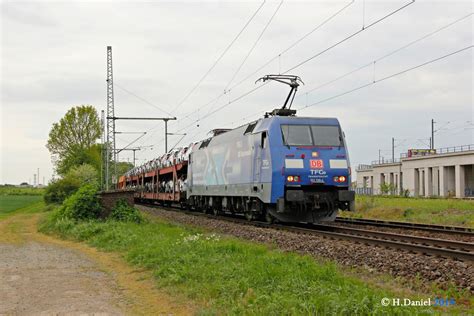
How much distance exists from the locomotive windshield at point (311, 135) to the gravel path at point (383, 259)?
11.0 ft

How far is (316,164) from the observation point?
17.5 m

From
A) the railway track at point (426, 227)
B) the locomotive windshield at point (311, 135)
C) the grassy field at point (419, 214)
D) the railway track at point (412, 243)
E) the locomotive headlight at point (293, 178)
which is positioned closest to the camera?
the railway track at point (412, 243)

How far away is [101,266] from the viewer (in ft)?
39.4

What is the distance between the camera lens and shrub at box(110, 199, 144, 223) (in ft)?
67.6

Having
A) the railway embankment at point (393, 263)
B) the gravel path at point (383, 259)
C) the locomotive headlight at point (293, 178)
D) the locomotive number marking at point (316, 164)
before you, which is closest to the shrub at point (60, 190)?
the locomotive headlight at point (293, 178)

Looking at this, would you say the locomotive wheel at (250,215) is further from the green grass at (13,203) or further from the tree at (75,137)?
the tree at (75,137)

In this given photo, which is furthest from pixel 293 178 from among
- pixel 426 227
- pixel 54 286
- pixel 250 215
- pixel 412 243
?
pixel 54 286

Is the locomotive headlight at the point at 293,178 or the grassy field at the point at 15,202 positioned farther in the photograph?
the grassy field at the point at 15,202

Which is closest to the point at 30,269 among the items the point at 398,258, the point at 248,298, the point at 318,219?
the point at 248,298

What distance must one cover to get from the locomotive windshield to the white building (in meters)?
42.6

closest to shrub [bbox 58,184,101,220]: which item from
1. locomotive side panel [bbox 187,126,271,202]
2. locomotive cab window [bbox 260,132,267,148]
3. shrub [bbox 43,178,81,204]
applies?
locomotive side panel [bbox 187,126,271,202]

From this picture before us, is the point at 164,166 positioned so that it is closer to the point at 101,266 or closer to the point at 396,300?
the point at 101,266

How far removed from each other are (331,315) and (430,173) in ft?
244

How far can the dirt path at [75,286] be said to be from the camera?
7977 millimetres
